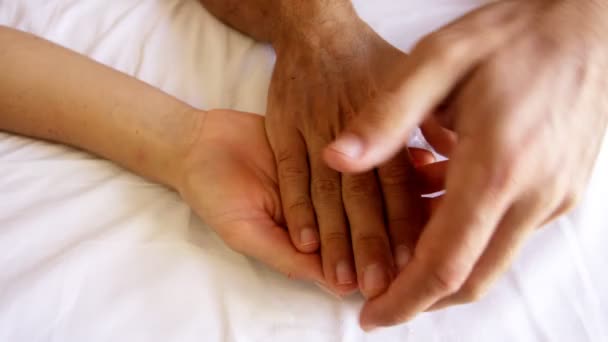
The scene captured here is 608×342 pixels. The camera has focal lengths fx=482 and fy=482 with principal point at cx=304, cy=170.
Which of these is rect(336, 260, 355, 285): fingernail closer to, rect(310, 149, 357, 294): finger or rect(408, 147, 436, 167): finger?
rect(310, 149, 357, 294): finger

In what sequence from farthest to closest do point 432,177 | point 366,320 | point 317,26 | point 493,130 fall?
1. point 317,26
2. point 432,177
3. point 366,320
4. point 493,130

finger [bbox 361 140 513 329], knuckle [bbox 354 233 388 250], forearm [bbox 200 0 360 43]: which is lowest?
knuckle [bbox 354 233 388 250]

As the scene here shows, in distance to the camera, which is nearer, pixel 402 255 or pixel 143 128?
pixel 402 255

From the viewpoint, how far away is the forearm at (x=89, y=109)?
675 mm

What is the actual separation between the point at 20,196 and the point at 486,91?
565 mm

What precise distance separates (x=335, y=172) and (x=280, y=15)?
14.3 inches

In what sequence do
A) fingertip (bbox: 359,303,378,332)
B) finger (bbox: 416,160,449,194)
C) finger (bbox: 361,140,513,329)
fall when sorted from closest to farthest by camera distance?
finger (bbox: 361,140,513,329), fingertip (bbox: 359,303,378,332), finger (bbox: 416,160,449,194)

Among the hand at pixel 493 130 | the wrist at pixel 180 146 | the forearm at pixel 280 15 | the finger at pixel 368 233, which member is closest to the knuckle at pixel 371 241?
the finger at pixel 368 233

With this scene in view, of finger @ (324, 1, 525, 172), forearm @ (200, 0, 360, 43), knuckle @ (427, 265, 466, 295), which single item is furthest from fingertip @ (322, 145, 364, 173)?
forearm @ (200, 0, 360, 43)

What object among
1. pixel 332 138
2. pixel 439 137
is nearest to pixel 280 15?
pixel 332 138

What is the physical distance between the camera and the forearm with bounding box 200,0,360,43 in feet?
2.63

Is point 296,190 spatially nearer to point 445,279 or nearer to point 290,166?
point 290,166

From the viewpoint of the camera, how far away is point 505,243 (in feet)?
1.33

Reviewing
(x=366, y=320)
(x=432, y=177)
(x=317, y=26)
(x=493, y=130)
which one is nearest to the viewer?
(x=493, y=130)
